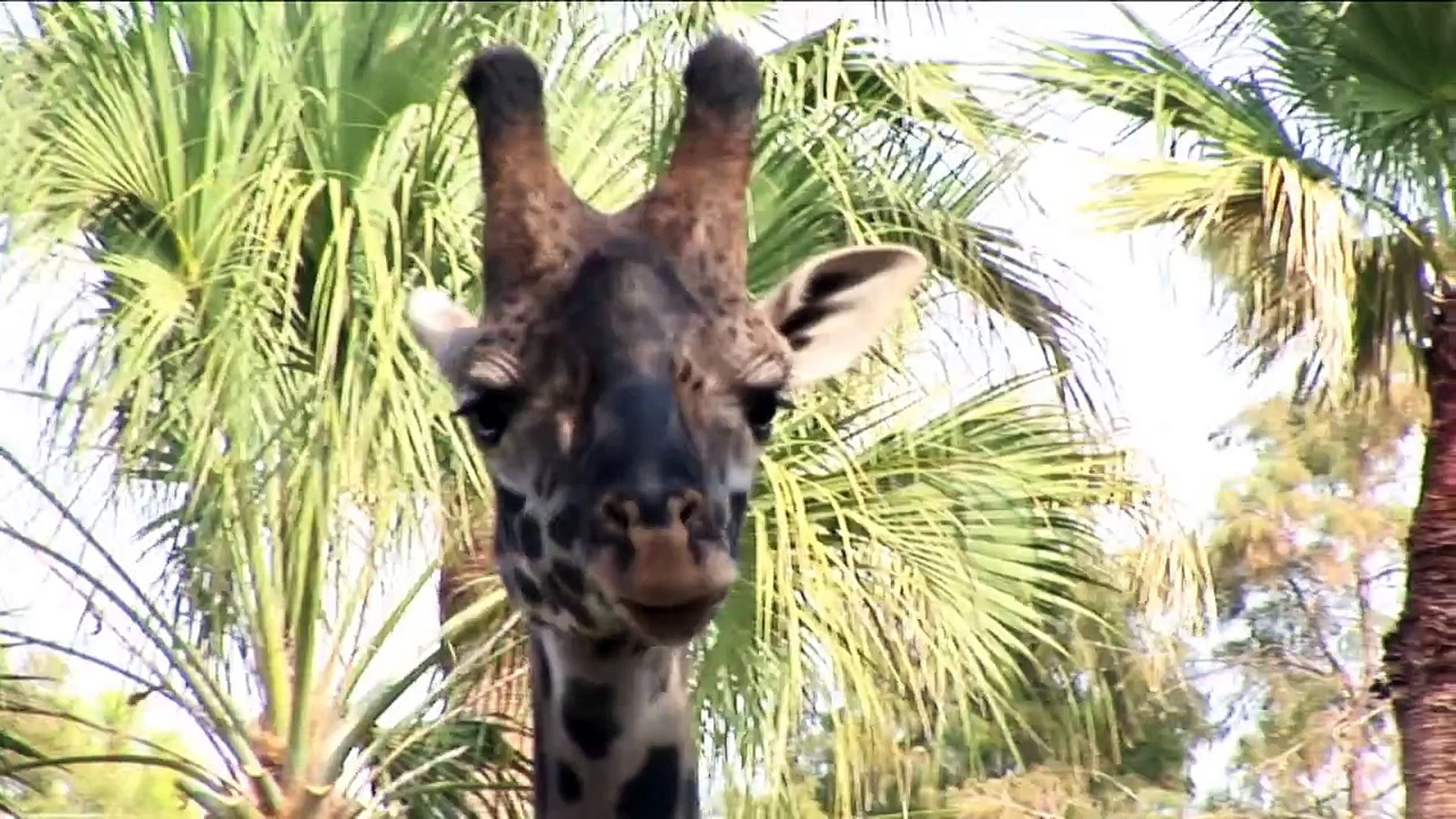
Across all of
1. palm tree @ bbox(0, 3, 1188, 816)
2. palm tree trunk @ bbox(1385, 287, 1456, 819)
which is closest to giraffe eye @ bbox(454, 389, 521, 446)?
palm tree @ bbox(0, 3, 1188, 816)

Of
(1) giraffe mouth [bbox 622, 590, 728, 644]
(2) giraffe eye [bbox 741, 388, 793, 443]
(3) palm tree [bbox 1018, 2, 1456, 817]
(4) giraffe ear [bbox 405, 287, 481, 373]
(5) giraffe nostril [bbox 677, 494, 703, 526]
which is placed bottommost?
(1) giraffe mouth [bbox 622, 590, 728, 644]

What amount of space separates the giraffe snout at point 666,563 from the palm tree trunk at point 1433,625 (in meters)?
5.17

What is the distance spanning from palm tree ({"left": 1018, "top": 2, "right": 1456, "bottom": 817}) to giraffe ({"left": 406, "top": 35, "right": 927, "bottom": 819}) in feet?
12.5

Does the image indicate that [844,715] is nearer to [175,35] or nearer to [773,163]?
[773,163]

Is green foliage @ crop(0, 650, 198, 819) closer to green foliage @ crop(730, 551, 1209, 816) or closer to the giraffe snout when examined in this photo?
green foliage @ crop(730, 551, 1209, 816)

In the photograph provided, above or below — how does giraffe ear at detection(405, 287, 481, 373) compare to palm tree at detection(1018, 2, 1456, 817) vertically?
below

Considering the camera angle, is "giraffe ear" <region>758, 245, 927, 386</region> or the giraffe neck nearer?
the giraffe neck

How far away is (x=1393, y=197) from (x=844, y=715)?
8.54 feet

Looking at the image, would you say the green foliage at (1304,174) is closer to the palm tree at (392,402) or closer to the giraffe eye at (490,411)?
the palm tree at (392,402)

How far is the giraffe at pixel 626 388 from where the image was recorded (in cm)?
248

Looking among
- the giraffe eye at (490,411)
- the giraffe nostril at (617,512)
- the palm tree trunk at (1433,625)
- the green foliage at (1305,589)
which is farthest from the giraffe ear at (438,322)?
the green foliage at (1305,589)

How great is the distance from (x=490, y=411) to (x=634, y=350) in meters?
0.30

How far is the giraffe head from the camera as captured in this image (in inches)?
96.6

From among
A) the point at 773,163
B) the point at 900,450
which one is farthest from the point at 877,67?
the point at 900,450
